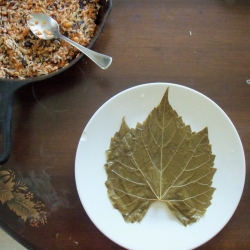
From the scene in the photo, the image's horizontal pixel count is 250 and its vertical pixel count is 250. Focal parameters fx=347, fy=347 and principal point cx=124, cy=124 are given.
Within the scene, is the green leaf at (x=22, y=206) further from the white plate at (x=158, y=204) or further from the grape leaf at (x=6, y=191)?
the white plate at (x=158, y=204)

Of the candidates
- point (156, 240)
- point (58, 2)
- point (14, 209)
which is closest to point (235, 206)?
point (156, 240)

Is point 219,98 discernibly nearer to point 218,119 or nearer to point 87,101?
point 218,119

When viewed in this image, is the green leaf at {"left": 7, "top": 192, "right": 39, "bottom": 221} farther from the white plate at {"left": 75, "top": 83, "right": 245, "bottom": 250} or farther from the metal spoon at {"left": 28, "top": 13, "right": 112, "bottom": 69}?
the metal spoon at {"left": 28, "top": 13, "right": 112, "bottom": 69}

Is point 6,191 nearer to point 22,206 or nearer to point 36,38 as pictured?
point 22,206

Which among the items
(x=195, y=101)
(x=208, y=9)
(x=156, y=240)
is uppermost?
(x=208, y=9)

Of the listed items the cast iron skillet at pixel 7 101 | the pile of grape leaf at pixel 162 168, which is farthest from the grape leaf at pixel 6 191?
the pile of grape leaf at pixel 162 168

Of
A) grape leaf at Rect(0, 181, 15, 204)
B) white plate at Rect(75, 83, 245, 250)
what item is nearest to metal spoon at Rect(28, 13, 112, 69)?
white plate at Rect(75, 83, 245, 250)

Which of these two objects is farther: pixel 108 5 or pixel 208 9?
pixel 208 9

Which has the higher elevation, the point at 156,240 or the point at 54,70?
the point at 54,70
